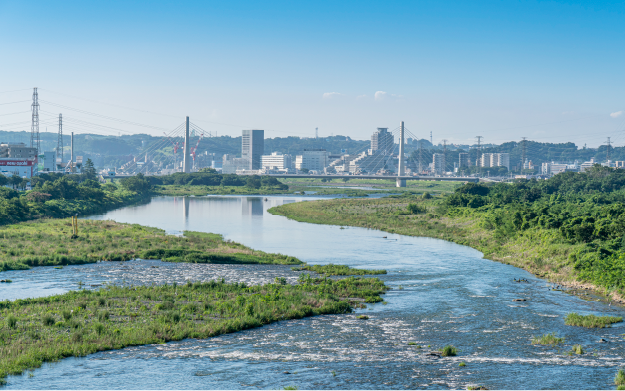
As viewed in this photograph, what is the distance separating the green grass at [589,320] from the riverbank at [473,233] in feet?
12.4

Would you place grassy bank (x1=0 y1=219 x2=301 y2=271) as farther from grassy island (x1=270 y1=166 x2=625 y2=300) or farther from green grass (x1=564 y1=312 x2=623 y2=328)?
green grass (x1=564 y1=312 x2=623 y2=328)

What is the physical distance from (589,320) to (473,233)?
24210 mm

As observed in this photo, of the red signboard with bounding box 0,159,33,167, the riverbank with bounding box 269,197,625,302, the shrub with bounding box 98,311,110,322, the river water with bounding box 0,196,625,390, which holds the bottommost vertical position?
the river water with bounding box 0,196,625,390

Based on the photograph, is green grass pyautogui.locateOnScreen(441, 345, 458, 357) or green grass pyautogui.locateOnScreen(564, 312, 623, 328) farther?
green grass pyautogui.locateOnScreen(564, 312, 623, 328)

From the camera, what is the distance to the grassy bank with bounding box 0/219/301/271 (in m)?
29.0

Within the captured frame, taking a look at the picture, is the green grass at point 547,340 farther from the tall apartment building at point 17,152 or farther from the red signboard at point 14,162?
the tall apartment building at point 17,152

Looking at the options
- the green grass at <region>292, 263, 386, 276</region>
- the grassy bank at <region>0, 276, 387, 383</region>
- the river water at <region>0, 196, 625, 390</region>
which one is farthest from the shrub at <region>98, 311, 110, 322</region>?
the green grass at <region>292, 263, 386, 276</region>

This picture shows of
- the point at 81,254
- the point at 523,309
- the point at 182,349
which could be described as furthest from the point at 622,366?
the point at 81,254

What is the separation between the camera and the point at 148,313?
1842cm

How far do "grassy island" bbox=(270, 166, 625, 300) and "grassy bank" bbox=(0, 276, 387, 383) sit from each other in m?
9.73

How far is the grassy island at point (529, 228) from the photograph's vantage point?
24.8 m

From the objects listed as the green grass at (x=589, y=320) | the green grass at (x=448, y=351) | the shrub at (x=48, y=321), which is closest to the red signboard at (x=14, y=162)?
the shrub at (x=48, y=321)

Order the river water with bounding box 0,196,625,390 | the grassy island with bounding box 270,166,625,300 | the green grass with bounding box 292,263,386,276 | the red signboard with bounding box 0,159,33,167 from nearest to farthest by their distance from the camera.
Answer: the river water with bounding box 0,196,625,390 → the grassy island with bounding box 270,166,625,300 → the green grass with bounding box 292,263,386,276 → the red signboard with bounding box 0,159,33,167

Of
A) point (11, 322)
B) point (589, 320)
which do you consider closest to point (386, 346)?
point (589, 320)
